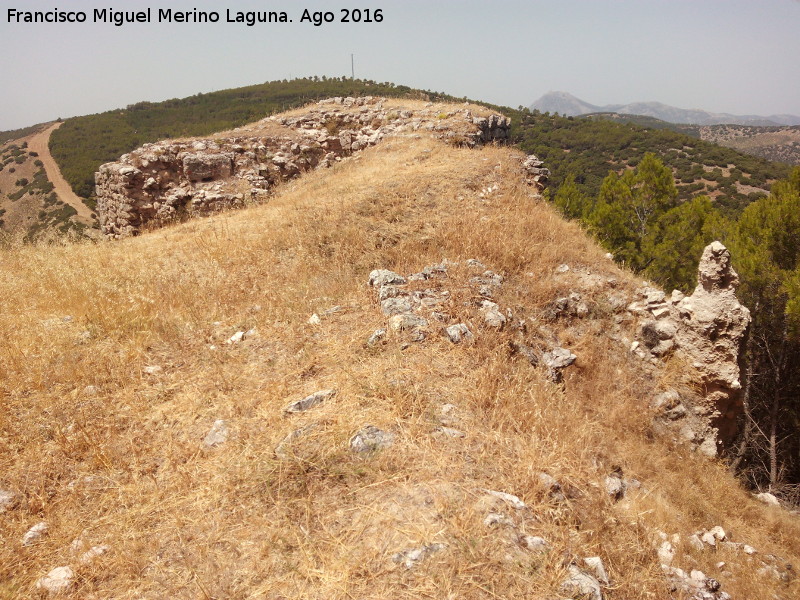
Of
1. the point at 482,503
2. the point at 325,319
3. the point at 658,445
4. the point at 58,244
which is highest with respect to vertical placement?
the point at 58,244

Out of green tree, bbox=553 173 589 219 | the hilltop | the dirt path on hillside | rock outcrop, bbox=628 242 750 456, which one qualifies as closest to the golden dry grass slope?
rock outcrop, bbox=628 242 750 456

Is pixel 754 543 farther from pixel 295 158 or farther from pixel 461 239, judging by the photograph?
pixel 295 158

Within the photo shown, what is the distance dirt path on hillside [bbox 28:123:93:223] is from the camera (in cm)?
4369

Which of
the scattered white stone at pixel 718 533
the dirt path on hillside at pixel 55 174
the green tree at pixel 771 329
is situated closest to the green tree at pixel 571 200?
the green tree at pixel 771 329

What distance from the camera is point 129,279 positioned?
626 centimetres

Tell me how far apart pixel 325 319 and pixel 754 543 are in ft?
16.4

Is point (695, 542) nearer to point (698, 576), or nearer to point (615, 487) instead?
point (698, 576)

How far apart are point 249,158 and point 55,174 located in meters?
51.7

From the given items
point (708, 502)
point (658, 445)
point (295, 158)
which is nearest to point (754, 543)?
point (708, 502)

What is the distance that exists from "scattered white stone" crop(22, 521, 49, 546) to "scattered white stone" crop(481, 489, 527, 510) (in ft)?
9.05

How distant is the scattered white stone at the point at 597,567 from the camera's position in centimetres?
237

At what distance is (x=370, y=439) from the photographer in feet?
10.2

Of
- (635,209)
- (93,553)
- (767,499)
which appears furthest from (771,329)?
(93,553)

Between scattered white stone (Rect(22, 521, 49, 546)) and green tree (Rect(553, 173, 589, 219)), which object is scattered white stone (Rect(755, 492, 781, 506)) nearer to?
scattered white stone (Rect(22, 521, 49, 546))
